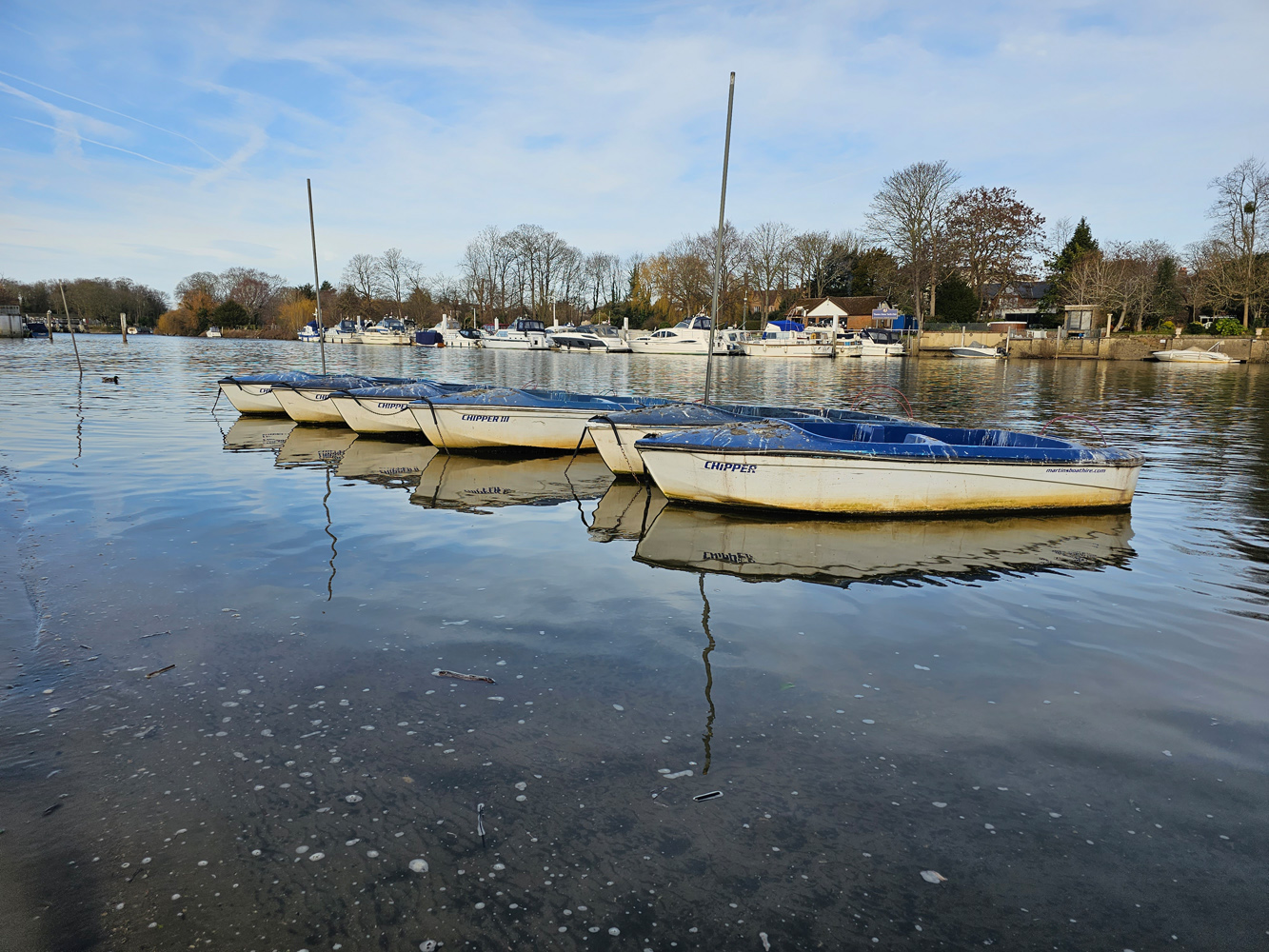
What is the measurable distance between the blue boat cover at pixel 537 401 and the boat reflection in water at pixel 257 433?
3998 millimetres

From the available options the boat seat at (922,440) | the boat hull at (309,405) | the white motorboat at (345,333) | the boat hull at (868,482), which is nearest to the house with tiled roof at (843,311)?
the white motorboat at (345,333)

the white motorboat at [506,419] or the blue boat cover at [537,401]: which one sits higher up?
the blue boat cover at [537,401]

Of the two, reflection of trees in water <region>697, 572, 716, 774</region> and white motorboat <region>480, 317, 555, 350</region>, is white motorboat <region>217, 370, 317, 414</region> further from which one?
white motorboat <region>480, 317, 555, 350</region>

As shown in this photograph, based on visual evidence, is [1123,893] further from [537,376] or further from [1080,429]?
[537,376]

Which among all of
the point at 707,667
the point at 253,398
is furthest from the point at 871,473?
the point at 253,398

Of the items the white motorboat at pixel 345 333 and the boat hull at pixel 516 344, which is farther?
the white motorboat at pixel 345 333

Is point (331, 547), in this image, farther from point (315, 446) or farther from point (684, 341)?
point (684, 341)

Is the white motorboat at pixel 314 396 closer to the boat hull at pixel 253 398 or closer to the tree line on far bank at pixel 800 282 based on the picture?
the boat hull at pixel 253 398

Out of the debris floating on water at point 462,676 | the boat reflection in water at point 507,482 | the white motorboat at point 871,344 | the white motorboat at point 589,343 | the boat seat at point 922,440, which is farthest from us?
the white motorboat at point 589,343

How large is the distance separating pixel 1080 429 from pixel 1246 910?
20283mm

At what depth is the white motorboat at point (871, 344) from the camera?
7150 centimetres

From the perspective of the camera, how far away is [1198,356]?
57.8 meters

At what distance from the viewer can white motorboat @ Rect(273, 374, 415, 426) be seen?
19188mm

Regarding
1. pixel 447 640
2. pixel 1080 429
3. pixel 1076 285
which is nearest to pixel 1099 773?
pixel 447 640
